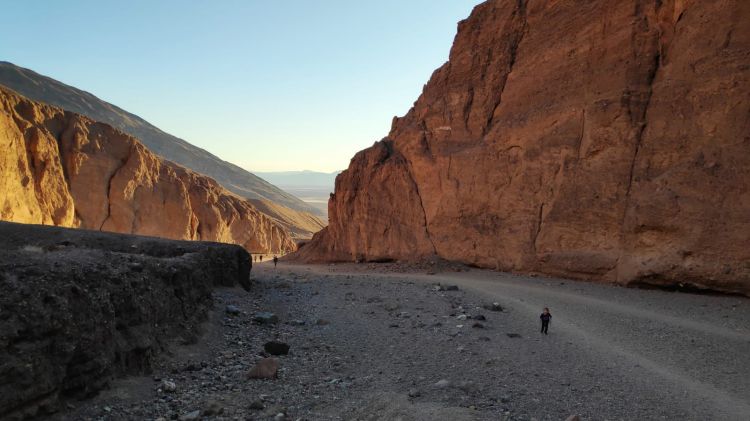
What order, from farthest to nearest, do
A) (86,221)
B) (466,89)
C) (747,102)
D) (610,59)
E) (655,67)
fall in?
(86,221) < (466,89) < (610,59) < (655,67) < (747,102)

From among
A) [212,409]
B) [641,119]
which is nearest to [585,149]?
[641,119]

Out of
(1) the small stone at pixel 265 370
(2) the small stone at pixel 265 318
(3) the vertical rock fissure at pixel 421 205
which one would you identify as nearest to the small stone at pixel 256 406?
(1) the small stone at pixel 265 370

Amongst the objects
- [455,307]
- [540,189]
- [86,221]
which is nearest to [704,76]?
[540,189]

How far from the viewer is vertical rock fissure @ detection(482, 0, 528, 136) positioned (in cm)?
2467

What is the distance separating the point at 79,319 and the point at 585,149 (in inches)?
743

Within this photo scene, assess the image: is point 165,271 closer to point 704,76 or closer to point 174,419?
point 174,419

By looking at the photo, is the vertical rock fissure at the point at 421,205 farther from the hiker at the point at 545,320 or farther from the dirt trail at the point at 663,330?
the hiker at the point at 545,320

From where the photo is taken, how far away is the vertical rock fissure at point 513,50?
80.9ft

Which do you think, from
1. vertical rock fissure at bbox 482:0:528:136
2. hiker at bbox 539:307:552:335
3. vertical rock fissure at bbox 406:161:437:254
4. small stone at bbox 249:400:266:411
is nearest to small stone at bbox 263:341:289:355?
small stone at bbox 249:400:266:411

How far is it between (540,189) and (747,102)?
8.25 m

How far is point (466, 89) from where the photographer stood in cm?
2705

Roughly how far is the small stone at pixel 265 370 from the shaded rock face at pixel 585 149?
14.0 meters

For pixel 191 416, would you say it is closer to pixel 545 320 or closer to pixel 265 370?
pixel 265 370

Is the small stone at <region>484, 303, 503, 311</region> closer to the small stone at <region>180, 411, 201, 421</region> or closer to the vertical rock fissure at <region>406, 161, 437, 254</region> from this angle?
the small stone at <region>180, 411, 201, 421</region>
